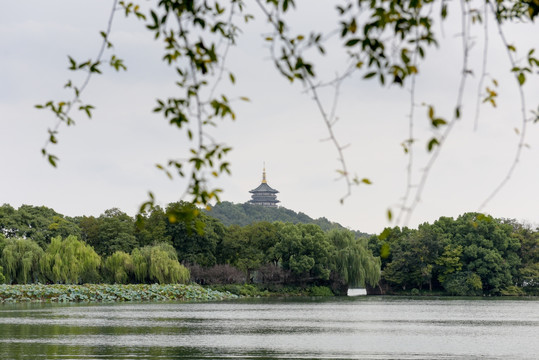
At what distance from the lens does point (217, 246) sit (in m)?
69.0

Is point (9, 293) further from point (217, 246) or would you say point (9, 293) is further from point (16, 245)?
point (217, 246)

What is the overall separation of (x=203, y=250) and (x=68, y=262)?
17151mm

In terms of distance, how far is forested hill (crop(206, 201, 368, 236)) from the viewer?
122m

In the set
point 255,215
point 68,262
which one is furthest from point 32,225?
point 255,215

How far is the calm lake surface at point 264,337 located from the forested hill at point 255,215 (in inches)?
3417

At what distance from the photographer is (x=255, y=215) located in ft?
414

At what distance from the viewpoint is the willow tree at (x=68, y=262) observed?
5097cm

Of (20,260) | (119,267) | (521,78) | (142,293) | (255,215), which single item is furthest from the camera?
(255,215)

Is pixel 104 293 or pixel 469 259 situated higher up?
pixel 469 259

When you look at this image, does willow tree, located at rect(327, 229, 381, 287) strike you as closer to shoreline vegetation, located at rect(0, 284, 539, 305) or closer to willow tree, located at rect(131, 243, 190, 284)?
shoreline vegetation, located at rect(0, 284, 539, 305)

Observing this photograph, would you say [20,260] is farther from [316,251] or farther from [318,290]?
[318,290]

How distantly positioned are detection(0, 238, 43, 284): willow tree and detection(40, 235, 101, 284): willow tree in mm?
760

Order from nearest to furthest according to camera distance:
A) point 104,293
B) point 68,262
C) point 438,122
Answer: point 438,122 < point 68,262 < point 104,293

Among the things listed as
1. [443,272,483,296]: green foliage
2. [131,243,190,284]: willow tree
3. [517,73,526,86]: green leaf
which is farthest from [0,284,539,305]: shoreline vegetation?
[517,73,526,86]: green leaf
